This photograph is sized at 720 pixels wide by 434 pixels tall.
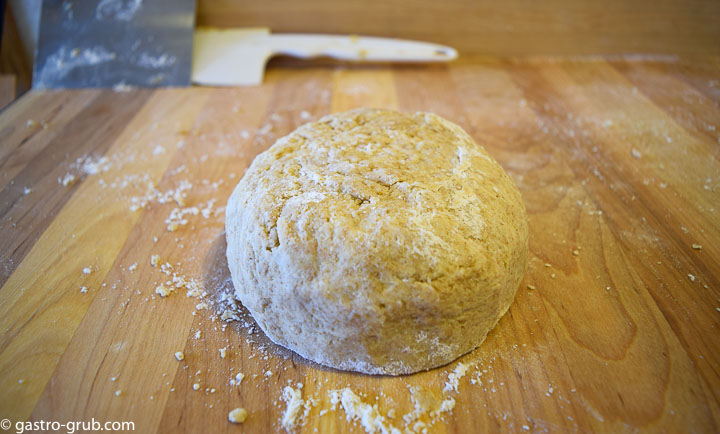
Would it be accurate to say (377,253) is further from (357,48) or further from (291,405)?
(357,48)

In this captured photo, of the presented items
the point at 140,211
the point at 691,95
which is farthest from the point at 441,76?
the point at 140,211

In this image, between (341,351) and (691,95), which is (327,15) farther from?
(341,351)

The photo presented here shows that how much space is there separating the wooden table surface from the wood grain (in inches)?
10.4

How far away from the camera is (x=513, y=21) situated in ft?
8.44

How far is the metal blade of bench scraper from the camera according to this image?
2297mm

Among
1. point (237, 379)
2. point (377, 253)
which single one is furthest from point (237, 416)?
point (377, 253)

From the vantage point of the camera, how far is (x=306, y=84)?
2.41m

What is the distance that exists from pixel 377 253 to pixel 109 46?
→ 1.93 m

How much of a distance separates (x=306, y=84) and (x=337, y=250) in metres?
1.54

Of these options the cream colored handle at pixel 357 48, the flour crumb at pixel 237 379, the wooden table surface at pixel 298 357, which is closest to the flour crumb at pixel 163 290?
the wooden table surface at pixel 298 357

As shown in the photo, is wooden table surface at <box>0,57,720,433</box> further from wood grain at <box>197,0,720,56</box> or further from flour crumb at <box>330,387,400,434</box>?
wood grain at <box>197,0,720,56</box>

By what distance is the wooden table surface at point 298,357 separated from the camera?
42.6 inches

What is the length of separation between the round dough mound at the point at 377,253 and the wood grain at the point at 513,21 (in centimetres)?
150

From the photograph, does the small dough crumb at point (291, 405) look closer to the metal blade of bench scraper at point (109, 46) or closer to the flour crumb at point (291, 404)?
the flour crumb at point (291, 404)
